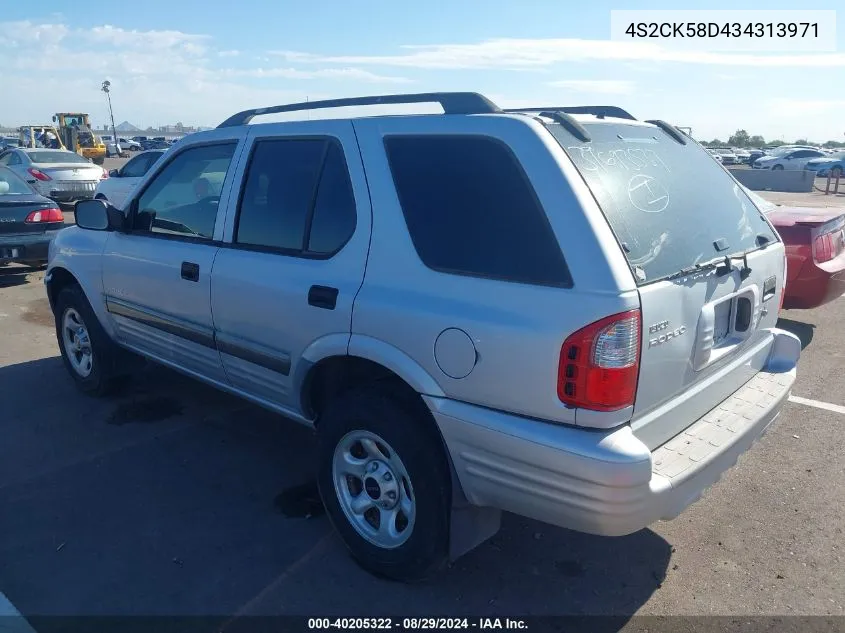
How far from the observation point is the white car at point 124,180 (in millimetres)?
13312

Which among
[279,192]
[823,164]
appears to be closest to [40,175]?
[279,192]

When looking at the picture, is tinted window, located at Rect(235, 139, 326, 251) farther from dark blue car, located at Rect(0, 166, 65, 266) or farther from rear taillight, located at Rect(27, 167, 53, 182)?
rear taillight, located at Rect(27, 167, 53, 182)

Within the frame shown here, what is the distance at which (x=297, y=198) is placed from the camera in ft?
11.3

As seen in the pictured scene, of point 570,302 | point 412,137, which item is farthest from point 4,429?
point 570,302

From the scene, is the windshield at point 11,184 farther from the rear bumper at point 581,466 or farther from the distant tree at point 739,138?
the distant tree at point 739,138

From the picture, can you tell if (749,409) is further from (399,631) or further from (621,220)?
(399,631)

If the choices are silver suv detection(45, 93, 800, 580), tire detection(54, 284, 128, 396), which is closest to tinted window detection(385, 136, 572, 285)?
silver suv detection(45, 93, 800, 580)

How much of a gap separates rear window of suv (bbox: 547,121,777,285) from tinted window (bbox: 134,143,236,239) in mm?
2078

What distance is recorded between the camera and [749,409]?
122 inches

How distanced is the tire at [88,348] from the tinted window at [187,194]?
3.12ft

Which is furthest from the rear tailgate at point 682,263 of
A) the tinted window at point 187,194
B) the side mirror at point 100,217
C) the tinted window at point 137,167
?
the tinted window at point 137,167

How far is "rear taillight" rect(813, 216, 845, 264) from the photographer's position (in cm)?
615

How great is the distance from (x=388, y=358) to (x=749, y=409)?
1621 mm

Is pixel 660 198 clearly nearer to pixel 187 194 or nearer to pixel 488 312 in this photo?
pixel 488 312
